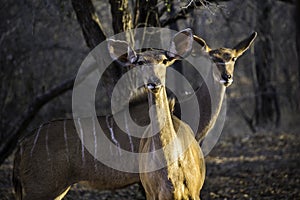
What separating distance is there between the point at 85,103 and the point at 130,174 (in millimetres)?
4785

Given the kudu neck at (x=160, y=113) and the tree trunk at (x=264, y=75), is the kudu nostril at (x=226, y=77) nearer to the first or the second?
the kudu neck at (x=160, y=113)

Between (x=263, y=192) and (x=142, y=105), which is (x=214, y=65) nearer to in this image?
(x=142, y=105)

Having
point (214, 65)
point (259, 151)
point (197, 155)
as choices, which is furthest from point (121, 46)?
point (259, 151)

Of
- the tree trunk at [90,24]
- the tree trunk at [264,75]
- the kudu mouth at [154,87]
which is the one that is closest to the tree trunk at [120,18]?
the tree trunk at [90,24]

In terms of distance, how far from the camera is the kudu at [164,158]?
421 cm

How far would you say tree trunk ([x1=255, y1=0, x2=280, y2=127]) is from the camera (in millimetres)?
10742

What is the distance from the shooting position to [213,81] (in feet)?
19.3

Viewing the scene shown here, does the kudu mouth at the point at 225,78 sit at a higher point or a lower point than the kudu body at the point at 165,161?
higher

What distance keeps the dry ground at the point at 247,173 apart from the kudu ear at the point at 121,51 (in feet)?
7.29

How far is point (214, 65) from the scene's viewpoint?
230 inches

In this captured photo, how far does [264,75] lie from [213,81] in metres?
5.86

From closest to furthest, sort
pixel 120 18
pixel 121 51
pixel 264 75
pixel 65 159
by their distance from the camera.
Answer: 1. pixel 121 51
2. pixel 65 159
3. pixel 120 18
4. pixel 264 75

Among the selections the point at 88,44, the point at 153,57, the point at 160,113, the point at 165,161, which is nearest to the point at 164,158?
the point at 165,161

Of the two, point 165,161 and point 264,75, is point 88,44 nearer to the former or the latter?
point 165,161
